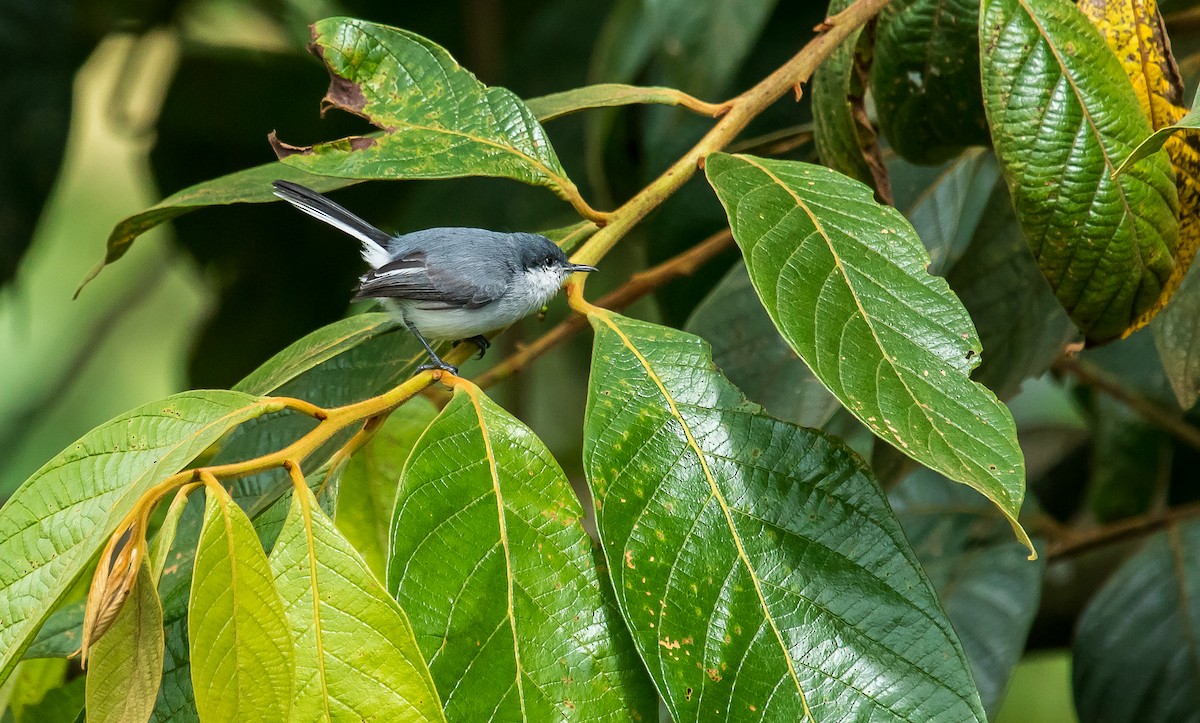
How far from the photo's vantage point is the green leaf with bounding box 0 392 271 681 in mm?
1031

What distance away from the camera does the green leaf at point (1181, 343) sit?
1.60 meters

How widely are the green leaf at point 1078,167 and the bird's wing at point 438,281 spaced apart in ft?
4.02

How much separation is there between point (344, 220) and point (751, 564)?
1.52m

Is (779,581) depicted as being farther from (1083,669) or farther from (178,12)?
(178,12)

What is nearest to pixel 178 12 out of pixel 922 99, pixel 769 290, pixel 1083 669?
pixel 922 99

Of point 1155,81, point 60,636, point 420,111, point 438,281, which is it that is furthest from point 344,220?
point 1155,81

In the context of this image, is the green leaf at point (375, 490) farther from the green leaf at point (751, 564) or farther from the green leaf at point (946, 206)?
the green leaf at point (946, 206)

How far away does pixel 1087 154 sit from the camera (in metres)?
1.41

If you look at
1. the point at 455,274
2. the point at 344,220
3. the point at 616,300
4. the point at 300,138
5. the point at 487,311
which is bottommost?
the point at 616,300

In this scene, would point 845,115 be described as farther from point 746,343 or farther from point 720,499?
point 720,499

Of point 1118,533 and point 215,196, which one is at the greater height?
point 215,196

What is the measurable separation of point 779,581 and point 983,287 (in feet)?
3.46

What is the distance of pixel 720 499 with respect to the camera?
4.04ft

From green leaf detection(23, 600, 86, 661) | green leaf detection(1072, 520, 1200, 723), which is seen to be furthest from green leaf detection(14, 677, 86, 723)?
green leaf detection(1072, 520, 1200, 723)
